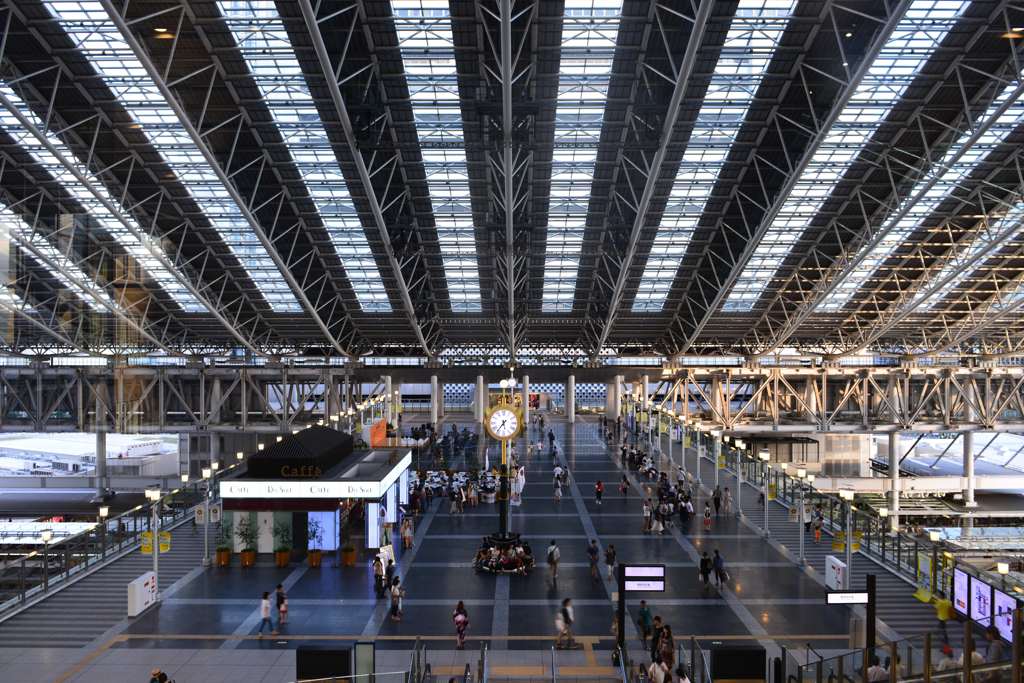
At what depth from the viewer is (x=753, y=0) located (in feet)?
87.6

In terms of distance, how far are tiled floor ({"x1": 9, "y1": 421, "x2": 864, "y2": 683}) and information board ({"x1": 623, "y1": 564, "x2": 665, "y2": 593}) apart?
1.67 m

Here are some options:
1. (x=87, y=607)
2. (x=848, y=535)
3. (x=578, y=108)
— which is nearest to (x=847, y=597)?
(x=848, y=535)

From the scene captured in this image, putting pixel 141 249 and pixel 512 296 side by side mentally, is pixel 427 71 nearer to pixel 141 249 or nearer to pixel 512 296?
pixel 141 249

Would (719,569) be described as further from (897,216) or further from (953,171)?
(953,171)

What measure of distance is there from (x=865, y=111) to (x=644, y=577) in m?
21.8

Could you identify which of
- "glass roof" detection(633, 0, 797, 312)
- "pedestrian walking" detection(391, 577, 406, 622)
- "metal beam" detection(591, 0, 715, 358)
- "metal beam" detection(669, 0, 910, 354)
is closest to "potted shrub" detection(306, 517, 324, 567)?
"pedestrian walking" detection(391, 577, 406, 622)

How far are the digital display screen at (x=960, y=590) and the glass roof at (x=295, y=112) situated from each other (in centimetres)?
2457

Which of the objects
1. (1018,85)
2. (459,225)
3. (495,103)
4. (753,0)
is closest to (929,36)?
(1018,85)

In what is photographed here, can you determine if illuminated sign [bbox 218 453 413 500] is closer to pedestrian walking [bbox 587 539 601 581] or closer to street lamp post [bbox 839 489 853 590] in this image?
pedestrian walking [bbox 587 539 601 581]

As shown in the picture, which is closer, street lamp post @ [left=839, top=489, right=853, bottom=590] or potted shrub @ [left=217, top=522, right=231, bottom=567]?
street lamp post @ [left=839, top=489, right=853, bottom=590]

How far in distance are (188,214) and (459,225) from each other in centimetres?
1285

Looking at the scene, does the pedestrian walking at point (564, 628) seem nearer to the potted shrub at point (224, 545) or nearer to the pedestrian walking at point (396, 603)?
the pedestrian walking at point (396, 603)

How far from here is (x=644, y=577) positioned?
19.4 m

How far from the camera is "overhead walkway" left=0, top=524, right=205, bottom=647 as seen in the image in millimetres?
20312
